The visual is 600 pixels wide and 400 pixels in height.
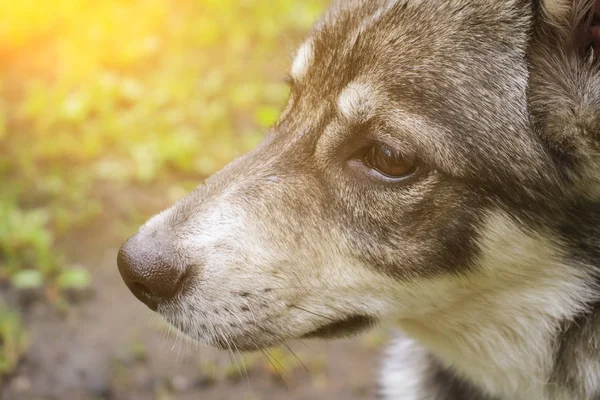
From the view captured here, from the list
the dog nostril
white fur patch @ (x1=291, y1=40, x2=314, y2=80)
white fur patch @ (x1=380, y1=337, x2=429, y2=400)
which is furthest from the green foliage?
white fur patch @ (x1=380, y1=337, x2=429, y2=400)

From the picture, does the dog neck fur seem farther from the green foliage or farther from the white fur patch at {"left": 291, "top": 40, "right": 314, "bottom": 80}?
the green foliage

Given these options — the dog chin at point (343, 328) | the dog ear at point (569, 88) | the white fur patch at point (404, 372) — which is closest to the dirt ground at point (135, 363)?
the white fur patch at point (404, 372)

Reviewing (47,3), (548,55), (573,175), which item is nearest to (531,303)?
(573,175)

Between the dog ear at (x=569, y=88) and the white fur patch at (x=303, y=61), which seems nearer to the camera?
the dog ear at (x=569, y=88)

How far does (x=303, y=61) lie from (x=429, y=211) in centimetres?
101

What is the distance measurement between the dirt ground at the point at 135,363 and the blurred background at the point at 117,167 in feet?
0.03

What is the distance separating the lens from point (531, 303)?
2.88m

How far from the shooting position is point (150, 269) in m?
2.76

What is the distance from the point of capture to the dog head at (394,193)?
2709mm

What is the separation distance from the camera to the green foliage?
549cm

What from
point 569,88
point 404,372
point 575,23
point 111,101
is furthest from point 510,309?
point 111,101

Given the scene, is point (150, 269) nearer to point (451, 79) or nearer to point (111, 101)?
point (451, 79)

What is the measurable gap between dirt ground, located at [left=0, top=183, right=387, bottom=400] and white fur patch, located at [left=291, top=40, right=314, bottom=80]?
6.20 feet

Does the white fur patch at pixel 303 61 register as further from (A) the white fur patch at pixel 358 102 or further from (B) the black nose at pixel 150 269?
(B) the black nose at pixel 150 269
